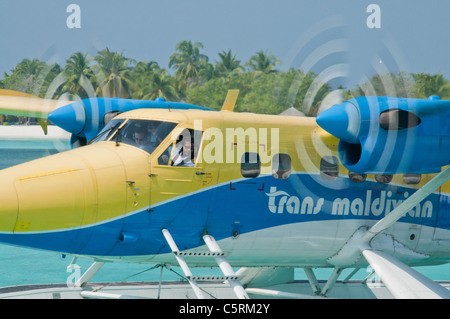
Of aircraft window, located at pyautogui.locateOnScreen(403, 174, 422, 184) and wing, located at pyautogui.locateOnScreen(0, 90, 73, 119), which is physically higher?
wing, located at pyautogui.locateOnScreen(0, 90, 73, 119)

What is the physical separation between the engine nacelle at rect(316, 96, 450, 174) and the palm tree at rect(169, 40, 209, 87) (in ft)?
224

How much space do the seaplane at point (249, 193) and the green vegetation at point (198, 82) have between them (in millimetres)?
902

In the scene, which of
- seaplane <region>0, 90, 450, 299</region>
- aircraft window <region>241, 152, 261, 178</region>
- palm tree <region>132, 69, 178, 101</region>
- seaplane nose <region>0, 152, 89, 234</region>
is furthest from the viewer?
palm tree <region>132, 69, 178, 101</region>

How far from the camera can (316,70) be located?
30.7 ft

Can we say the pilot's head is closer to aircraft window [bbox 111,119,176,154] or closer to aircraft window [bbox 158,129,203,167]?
aircraft window [bbox 158,129,203,167]

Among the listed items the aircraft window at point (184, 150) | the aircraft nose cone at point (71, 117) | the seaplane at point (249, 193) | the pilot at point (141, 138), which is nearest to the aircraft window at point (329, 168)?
the seaplane at point (249, 193)

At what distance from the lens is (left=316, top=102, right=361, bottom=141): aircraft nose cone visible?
812 cm

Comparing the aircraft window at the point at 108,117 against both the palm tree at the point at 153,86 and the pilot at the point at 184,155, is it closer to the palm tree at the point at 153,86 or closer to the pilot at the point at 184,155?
the pilot at the point at 184,155

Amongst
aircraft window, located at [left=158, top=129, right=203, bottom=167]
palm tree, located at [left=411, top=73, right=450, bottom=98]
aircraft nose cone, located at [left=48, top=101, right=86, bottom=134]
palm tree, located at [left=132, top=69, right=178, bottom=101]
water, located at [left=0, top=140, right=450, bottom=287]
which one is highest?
palm tree, located at [left=132, top=69, right=178, bottom=101]

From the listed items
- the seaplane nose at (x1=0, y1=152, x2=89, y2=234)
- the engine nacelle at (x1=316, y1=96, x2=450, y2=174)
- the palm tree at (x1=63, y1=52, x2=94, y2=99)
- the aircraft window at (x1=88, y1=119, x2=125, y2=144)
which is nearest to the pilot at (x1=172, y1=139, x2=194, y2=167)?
the aircraft window at (x1=88, y1=119, x2=125, y2=144)

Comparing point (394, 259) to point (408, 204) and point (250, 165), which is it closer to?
point (408, 204)

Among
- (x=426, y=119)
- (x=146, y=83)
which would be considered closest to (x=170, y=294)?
(x=426, y=119)

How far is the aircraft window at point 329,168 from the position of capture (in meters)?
9.20
